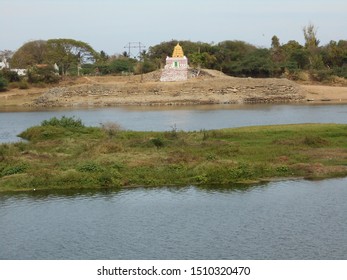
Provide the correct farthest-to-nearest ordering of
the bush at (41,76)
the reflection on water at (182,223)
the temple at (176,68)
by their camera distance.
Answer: the bush at (41,76), the temple at (176,68), the reflection on water at (182,223)

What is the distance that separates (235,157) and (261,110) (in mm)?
31347

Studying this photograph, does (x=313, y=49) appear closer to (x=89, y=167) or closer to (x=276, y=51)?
(x=276, y=51)

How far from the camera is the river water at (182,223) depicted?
1588cm

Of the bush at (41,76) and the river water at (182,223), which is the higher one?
the bush at (41,76)

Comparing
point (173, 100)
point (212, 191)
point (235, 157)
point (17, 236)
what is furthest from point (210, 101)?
point (17, 236)

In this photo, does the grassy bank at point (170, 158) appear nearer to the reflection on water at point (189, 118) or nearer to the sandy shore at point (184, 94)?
the reflection on water at point (189, 118)

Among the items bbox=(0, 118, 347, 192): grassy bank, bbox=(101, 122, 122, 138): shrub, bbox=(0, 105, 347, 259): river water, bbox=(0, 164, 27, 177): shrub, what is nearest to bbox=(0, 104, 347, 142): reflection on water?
bbox=(101, 122, 122, 138): shrub

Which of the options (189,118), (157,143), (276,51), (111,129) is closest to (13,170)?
(157,143)

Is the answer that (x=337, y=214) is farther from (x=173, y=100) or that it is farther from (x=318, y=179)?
(x=173, y=100)

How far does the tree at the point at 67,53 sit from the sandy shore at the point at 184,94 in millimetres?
17871

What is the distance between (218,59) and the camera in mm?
89188

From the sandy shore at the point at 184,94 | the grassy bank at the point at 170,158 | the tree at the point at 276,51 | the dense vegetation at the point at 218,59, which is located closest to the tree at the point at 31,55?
the dense vegetation at the point at 218,59

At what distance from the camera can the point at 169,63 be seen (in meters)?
76.7

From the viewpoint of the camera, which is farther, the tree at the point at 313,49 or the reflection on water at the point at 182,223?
the tree at the point at 313,49
